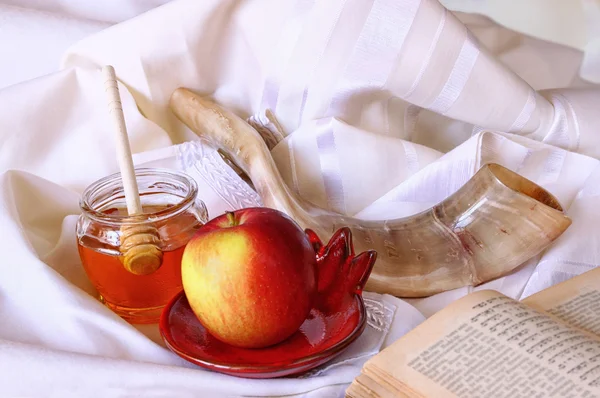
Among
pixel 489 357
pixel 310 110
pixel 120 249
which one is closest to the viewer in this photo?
pixel 489 357

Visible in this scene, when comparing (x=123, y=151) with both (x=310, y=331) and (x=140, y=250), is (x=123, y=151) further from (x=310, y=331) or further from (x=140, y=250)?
(x=310, y=331)

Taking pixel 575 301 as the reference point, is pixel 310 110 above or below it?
above

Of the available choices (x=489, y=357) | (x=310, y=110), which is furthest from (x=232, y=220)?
(x=310, y=110)

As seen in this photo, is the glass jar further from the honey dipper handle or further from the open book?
the open book

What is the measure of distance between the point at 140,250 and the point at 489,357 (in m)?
0.30

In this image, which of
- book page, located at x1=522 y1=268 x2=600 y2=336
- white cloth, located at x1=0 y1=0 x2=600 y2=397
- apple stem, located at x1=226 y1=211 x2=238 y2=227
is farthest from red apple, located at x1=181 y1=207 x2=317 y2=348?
book page, located at x1=522 y1=268 x2=600 y2=336

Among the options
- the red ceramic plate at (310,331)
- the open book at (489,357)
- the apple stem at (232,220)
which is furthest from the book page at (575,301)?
the apple stem at (232,220)

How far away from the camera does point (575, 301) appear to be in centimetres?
63

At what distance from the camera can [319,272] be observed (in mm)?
647

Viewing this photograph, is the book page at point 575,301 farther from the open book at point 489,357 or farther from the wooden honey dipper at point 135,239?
the wooden honey dipper at point 135,239

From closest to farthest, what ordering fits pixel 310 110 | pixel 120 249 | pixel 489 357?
pixel 489 357 → pixel 120 249 → pixel 310 110

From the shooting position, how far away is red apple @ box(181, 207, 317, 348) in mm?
562

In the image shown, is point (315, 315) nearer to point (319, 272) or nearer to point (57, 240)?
point (319, 272)

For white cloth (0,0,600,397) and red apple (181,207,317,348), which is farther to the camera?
white cloth (0,0,600,397)
